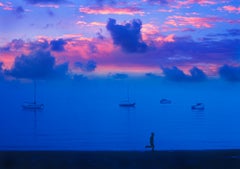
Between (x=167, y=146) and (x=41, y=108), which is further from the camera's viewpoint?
(x=41, y=108)
